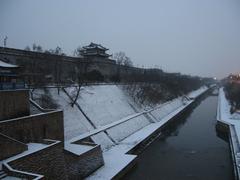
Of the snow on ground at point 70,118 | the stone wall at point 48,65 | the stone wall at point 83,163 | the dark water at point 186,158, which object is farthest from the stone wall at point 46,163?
the stone wall at point 48,65

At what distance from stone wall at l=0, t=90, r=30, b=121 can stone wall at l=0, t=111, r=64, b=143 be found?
944 mm

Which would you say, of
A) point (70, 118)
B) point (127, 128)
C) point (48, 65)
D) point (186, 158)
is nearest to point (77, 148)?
point (70, 118)

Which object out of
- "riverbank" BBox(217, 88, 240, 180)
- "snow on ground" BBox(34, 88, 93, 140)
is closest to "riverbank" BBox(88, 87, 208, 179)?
"snow on ground" BBox(34, 88, 93, 140)

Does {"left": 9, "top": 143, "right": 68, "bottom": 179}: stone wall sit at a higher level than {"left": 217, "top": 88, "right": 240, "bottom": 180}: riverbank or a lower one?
higher

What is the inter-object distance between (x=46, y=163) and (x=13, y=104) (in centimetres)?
408

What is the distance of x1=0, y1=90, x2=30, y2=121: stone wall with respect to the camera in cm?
1240

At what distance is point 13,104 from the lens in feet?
Answer: 42.7

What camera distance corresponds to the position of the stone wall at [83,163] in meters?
12.5

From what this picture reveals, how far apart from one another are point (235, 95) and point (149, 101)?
12.7m

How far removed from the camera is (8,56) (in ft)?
88.4

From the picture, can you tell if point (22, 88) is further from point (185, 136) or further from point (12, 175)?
point (185, 136)

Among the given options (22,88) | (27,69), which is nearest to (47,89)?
(27,69)

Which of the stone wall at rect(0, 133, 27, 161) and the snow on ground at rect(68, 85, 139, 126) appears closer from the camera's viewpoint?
the stone wall at rect(0, 133, 27, 161)

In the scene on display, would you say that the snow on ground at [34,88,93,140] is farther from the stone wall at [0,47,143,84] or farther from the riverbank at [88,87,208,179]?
the riverbank at [88,87,208,179]
